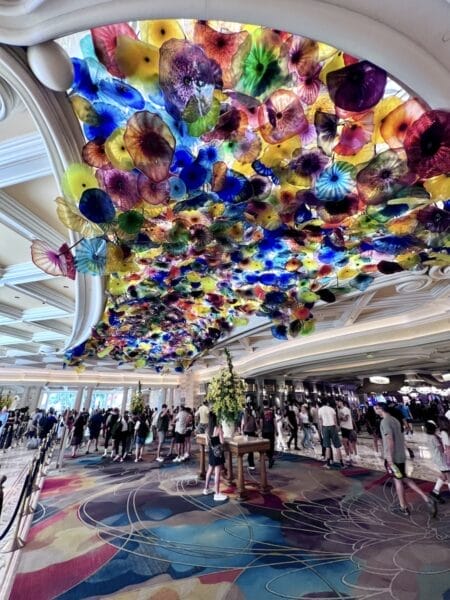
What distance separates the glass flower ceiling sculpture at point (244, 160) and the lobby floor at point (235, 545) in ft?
9.58

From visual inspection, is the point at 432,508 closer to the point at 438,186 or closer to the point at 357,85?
the point at 438,186

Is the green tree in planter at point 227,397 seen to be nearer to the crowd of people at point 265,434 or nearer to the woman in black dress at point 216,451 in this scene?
the crowd of people at point 265,434

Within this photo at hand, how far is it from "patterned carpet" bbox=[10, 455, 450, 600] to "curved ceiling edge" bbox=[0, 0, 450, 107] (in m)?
3.76

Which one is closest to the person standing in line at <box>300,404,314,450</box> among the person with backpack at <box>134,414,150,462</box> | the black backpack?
the black backpack

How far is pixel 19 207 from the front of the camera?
301cm

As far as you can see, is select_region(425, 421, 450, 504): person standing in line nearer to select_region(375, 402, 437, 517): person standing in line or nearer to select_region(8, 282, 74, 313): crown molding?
select_region(375, 402, 437, 517): person standing in line

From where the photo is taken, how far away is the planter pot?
5043mm

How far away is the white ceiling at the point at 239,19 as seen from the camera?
3.50 feet

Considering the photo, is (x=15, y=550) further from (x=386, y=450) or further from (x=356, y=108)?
(x=356, y=108)

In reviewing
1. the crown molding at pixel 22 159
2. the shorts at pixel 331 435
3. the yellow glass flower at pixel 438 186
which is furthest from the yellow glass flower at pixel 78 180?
the shorts at pixel 331 435

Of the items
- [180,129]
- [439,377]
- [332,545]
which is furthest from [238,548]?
[439,377]

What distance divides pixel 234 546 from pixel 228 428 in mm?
2051

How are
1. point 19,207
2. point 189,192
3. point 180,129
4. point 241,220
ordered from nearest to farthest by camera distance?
point 180,129, point 189,192, point 241,220, point 19,207

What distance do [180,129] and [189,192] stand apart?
1.25 feet
